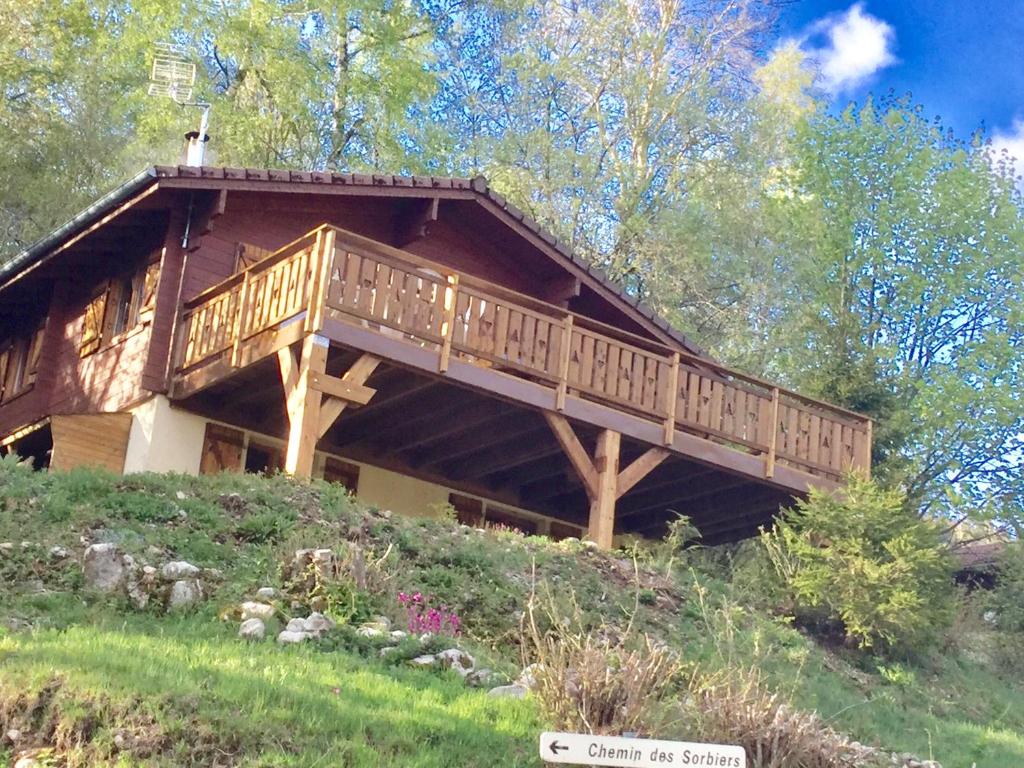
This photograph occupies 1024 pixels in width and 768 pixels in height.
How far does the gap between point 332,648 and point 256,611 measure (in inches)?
30.2

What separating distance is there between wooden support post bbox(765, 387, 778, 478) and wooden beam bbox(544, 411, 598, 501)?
2.82 metres

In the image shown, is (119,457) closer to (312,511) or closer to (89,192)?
(312,511)

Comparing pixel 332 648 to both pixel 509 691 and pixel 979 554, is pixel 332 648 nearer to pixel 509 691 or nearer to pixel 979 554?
pixel 509 691

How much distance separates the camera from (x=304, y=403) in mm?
15484

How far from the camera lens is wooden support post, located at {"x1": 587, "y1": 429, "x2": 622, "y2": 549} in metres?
17.6

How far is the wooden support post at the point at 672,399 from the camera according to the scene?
18750 millimetres

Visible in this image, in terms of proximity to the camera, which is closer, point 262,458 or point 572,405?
point 572,405

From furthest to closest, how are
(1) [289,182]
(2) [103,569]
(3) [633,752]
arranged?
(1) [289,182] → (2) [103,569] → (3) [633,752]

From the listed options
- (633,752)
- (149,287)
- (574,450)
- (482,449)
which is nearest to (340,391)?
(574,450)

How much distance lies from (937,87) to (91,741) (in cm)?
2818

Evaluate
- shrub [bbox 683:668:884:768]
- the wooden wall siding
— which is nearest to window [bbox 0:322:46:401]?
the wooden wall siding

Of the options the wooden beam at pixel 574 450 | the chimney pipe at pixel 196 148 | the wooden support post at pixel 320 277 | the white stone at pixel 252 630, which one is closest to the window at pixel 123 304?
the chimney pipe at pixel 196 148

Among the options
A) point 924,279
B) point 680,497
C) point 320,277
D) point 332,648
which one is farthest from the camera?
point 924,279

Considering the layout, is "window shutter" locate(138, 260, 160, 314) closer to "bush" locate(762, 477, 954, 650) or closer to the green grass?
"bush" locate(762, 477, 954, 650)
